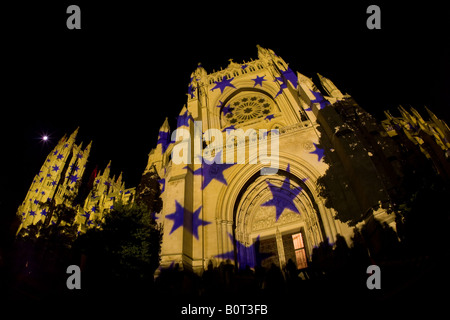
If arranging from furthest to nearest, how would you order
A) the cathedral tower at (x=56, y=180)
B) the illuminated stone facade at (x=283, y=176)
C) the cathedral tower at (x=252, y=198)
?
1. the cathedral tower at (x=56, y=180)
2. the cathedral tower at (x=252, y=198)
3. the illuminated stone facade at (x=283, y=176)

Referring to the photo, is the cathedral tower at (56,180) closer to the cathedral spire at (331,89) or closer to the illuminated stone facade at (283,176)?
the illuminated stone facade at (283,176)

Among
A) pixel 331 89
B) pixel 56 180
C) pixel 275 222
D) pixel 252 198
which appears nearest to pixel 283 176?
pixel 252 198

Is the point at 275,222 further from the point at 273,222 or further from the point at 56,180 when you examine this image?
the point at 56,180

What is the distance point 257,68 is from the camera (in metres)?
20.1

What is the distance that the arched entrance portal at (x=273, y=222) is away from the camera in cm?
1034

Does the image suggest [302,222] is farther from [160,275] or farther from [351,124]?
[160,275]

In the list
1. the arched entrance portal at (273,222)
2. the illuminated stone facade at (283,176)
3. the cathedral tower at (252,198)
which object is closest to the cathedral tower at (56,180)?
the illuminated stone facade at (283,176)

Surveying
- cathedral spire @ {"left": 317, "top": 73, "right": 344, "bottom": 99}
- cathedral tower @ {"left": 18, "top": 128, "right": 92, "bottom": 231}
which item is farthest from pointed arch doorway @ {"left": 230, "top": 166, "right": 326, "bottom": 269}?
cathedral tower @ {"left": 18, "top": 128, "right": 92, "bottom": 231}

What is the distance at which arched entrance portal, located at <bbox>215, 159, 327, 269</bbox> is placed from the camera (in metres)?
10.3

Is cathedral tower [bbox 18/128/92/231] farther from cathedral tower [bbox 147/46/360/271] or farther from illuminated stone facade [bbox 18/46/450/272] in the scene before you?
cathedral tower [bbox 147/46/360/271]

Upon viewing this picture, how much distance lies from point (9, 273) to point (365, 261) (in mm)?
8765

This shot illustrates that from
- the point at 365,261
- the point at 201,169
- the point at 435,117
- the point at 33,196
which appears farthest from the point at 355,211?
the point at 33,196
